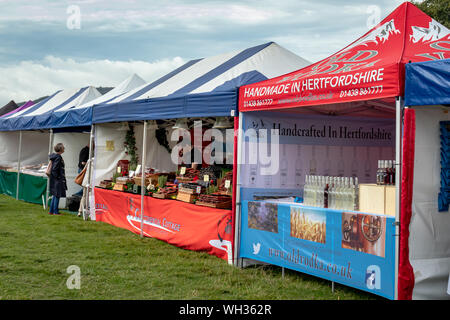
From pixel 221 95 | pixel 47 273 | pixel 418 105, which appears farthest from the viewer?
pixel 221 95

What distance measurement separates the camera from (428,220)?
412 cm

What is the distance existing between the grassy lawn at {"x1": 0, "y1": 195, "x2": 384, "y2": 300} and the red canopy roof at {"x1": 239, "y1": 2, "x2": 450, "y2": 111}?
184 cm

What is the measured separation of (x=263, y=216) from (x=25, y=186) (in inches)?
371

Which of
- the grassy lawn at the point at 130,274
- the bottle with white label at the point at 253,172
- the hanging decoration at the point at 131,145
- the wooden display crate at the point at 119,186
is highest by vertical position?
the hanging decoration at the point at 131,145

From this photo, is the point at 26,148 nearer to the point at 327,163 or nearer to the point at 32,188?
the point at 32,188

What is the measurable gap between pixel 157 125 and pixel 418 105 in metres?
6.49

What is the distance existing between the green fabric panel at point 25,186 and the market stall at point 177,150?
3.10m

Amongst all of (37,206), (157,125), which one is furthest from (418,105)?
(37,206)

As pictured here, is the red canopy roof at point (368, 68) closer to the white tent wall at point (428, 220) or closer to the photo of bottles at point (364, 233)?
the white tent wall at point (428, 220)

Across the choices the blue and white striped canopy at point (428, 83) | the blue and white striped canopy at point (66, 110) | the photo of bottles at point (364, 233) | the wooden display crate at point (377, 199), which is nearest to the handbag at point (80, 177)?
the blue and white striped canopy at point (66, 110)

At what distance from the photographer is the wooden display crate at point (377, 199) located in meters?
4.20

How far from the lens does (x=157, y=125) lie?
9766mm

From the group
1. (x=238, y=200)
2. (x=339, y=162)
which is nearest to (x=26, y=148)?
(x=238, y=200)
